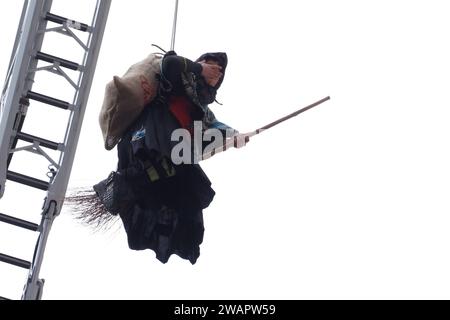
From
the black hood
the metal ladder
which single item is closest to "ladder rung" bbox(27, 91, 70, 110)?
the metal ladder

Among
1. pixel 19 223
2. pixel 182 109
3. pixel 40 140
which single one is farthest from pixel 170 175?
pixel 19 223

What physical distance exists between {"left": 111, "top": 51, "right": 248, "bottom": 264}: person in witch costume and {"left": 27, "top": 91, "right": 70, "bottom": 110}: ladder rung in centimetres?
62

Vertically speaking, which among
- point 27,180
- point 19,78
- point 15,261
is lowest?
point 15,261

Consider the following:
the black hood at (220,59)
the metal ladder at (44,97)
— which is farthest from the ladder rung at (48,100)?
the black hood at (220,59)

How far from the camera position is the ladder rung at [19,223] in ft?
36.4

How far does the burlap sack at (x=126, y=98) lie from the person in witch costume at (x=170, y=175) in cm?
5

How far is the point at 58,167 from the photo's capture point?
11.0 metres

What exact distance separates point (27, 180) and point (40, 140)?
0.21 m

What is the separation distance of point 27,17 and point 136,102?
2.99 ft

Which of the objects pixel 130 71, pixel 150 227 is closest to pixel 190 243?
pixel 150 227

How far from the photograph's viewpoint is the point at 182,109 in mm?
10570

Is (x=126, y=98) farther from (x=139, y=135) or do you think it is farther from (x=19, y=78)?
(x=19, y=78)

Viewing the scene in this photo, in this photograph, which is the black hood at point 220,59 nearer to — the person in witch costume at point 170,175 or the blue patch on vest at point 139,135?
the person in witch costume at point 170,175
